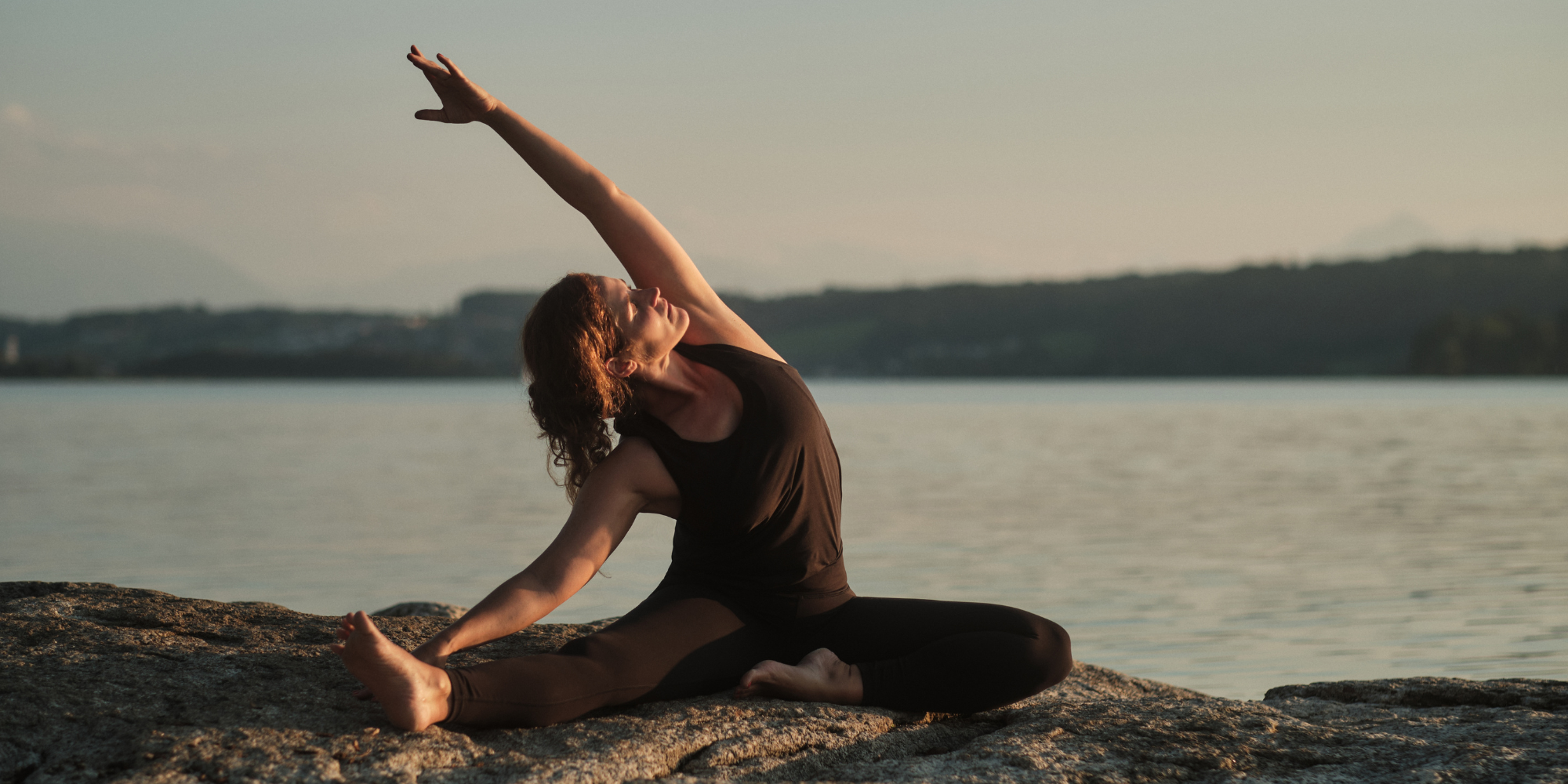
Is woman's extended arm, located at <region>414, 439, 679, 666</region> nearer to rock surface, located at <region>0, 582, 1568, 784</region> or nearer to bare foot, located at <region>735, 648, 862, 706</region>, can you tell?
rock surface, located at <region>0, 582, 1568, 784</region>

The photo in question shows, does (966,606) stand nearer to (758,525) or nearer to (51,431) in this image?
(758,525)

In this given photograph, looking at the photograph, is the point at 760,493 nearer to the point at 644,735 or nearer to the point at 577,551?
the point at 577,551

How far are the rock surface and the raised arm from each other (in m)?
1.19

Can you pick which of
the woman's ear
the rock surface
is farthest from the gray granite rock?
the woman's ear

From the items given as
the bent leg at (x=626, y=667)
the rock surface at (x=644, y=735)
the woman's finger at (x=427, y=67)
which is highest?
the woman's finger at (x=427, y=67)

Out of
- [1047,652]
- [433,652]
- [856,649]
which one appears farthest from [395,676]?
[1047,652]

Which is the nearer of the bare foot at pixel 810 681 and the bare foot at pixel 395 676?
the bare foot at pixel 395 676

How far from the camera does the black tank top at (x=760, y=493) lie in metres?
3.69

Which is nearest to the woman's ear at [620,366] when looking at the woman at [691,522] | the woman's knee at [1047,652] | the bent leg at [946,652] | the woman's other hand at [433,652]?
the woman at [691,522]

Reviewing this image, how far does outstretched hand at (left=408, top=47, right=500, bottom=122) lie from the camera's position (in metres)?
3.92

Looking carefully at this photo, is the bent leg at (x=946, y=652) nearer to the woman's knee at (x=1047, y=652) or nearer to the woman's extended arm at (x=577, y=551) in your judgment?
the woman's knee at (x=1047, y=652)

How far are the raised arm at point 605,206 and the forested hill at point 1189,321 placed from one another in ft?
333

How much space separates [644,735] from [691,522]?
72 cm

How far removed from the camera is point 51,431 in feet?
A: 123
